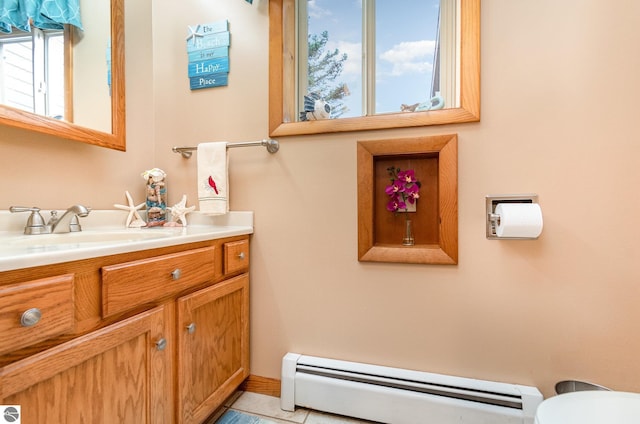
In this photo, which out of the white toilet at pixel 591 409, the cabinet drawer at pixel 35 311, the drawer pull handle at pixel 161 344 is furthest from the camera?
the drawer pull handle at pixel 161 344

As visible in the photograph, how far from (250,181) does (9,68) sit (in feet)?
2.93

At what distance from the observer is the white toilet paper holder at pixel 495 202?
1.08 meters

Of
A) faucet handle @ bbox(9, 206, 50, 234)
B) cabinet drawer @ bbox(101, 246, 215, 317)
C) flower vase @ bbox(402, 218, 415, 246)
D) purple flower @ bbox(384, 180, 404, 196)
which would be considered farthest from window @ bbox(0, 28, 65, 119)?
flower vase @ bbox(402, 218, 415, 246)

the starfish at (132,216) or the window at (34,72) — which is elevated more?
the window at (34,72)

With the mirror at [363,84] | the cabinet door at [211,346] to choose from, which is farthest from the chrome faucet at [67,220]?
the mirror at [363,84]

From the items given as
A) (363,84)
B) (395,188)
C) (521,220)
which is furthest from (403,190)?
(363,84)

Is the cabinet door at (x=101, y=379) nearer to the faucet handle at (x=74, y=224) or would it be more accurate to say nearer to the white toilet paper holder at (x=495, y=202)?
the faucet handle at (x=74, y=224)

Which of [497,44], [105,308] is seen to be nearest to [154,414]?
[105,308]

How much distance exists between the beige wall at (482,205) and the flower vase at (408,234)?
12cm

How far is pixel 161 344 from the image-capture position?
870 millimetres

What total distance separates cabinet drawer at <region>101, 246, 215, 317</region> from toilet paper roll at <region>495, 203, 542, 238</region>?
110 cm

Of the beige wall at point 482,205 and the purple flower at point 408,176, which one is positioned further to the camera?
the purple flower at point 408,176

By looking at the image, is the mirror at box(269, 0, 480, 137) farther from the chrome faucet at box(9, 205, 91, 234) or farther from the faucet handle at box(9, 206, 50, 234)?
the faucet handle at box(9, 206, 50, 234)

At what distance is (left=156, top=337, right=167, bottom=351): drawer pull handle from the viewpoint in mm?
863
